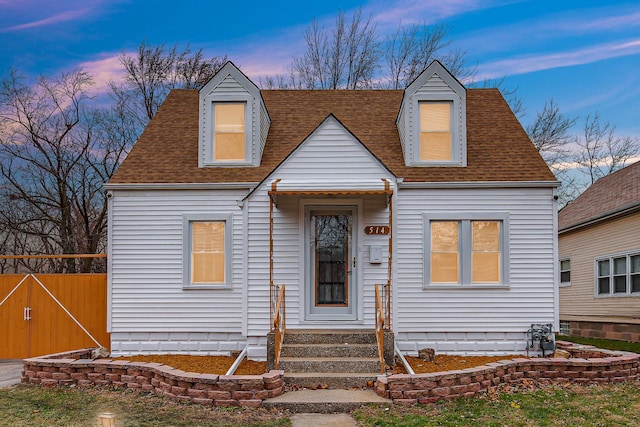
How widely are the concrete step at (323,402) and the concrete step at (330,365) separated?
39.0 inches

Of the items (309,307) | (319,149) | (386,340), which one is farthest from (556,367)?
(319,149)

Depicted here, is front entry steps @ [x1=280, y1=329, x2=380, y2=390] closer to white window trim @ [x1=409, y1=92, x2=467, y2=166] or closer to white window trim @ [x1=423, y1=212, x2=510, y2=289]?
white window trim @ [x1=423, y1=212, x2=510, y2=289]

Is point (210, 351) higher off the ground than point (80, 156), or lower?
lower

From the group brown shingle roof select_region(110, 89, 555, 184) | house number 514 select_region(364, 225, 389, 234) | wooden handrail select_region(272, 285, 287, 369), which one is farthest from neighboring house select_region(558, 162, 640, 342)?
wooden handrail select_region(272, 285, 287, 369)

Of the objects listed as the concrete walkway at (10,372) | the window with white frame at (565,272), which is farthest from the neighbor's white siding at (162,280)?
the window with white frame at (565,272)

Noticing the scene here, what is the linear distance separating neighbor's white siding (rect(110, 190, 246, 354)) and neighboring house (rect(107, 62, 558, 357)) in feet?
0.09

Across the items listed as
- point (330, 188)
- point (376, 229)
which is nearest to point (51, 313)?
point (330, 188)

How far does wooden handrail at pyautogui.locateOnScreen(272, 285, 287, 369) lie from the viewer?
371 inches

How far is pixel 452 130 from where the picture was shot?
1233cm

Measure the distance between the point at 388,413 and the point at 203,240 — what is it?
580 cm

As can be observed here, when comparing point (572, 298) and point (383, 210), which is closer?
point (383, 210)

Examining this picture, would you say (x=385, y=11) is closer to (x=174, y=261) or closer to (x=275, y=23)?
(x=275, y=23)

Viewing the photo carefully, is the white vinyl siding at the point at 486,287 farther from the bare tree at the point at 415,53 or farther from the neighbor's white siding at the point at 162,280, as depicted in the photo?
the bare tree at the point at 415,53

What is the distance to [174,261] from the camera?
11.9m
